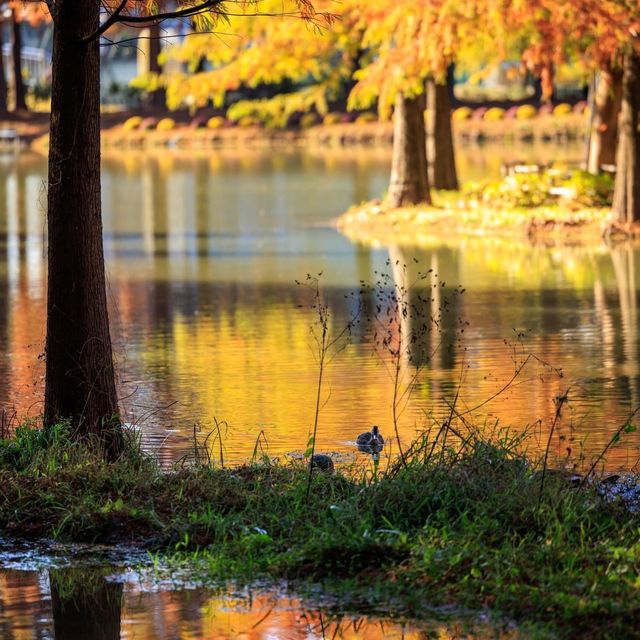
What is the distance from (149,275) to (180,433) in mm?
10665

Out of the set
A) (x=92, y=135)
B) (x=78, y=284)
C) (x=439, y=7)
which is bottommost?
(x=78, y=284)

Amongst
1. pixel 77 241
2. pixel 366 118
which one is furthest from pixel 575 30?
pixel 366 118

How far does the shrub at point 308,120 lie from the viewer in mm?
63531

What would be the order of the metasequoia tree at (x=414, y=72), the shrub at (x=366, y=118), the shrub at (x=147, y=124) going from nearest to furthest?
the metasequoia tree at (x=414, y=72), the shrub at (x=366, y=118), the shrub at (x=147, y=124)

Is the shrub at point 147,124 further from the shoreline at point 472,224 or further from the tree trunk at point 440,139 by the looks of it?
the shoreline at point 472,224

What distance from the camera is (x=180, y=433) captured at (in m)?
10.9

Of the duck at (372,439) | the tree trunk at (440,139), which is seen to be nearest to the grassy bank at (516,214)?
the tree trunk at (440,139)

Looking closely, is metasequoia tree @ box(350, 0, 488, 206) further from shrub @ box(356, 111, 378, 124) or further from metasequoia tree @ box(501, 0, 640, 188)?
shrub @ box(356, 111, 378, 124)

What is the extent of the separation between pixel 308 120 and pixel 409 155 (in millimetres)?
37039

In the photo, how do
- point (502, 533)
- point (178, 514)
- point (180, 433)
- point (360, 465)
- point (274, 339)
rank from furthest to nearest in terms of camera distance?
point (274, 339) < point (180, 433) < point (360, 465) < point (178, 514) < point (502, 533)

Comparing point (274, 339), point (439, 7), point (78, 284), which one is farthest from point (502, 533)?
point (439, 7)

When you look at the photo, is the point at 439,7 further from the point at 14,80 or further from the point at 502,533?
the point at 14,80

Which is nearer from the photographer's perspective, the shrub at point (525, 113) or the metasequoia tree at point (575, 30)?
the metasequoia tree at point (575, 30)

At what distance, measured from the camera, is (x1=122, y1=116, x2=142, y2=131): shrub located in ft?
208
